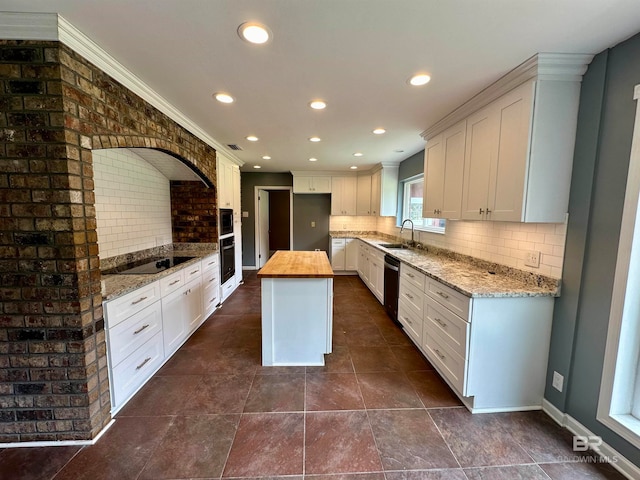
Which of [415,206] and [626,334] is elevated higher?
[415,206]

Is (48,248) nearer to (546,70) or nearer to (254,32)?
(254,32)

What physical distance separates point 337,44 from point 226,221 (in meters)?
3.13

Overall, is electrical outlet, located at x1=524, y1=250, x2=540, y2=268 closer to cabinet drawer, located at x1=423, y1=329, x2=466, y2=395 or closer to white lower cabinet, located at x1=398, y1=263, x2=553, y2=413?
white lower cabinet, located at x1=398, y1=263, x2=553, y2=413

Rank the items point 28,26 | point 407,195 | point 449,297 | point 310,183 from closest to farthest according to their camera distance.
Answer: point 28,26
point 449,297
point 407,195
point 310,183

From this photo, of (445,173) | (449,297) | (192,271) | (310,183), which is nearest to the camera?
(449,297)

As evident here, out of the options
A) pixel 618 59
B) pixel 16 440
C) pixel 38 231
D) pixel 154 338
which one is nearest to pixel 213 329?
pixel 154 338

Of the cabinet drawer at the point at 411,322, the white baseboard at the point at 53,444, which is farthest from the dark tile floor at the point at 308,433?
the cabinet drawer at the point at 411,322

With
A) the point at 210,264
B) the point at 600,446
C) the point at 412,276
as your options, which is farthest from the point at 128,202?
the point at 600,446

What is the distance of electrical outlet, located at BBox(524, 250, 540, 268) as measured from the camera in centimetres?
195

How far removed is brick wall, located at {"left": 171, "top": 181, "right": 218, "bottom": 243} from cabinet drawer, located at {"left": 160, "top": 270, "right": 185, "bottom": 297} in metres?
1.01

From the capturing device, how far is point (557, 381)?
71.2 inches

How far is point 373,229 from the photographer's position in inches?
240

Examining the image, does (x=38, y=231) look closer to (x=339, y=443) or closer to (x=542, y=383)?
(x=339, y=443)

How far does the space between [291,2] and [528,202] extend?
1.85 metres
